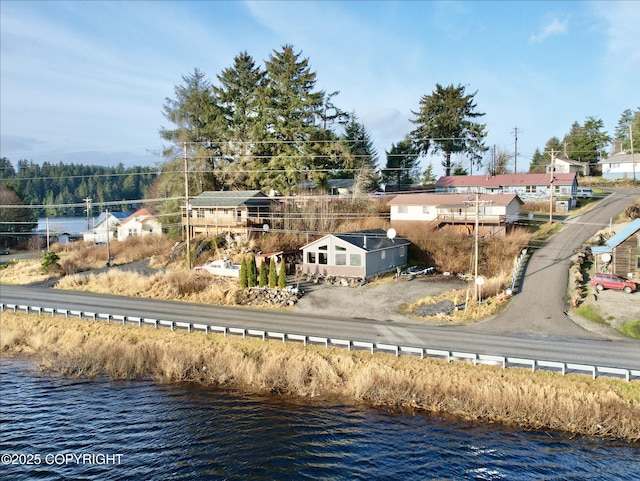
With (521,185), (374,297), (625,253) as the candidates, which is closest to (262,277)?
(374,297)

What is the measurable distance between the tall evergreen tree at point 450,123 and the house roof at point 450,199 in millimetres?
17677

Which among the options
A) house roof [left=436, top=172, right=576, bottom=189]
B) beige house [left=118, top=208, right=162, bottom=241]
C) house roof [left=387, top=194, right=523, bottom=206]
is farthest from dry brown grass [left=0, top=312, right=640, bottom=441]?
house roof [left=436, top=172, right=576, bottom=189]

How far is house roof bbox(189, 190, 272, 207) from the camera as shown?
4872cm

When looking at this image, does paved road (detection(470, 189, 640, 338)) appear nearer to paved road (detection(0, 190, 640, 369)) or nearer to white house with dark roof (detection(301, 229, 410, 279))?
paved road (detection(0, 190, 640, 369))

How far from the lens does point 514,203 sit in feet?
163

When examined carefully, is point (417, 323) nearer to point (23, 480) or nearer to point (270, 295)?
point (270, 295)

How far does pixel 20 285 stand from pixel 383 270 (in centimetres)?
3529

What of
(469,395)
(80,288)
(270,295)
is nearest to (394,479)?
(469,395)

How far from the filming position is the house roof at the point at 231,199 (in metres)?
48.7

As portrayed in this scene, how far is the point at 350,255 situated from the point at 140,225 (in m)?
43.0

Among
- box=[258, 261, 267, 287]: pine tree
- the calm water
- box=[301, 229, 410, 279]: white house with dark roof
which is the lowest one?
the calm water

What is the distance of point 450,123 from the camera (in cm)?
6669

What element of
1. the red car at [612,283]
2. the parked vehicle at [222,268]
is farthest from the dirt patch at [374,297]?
the red car at [612,283]
